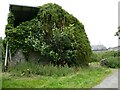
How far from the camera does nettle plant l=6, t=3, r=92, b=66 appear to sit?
17438 mm

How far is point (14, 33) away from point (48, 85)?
6.61 meters

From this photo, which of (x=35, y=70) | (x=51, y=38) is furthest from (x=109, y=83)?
(x=51, y=38)

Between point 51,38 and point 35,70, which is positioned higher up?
point 51,38

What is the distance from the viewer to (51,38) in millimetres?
17844

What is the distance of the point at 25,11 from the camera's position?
65.7ft

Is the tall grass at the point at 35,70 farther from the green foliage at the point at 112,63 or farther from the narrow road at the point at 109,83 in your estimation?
the green foliage at the point at 112,63

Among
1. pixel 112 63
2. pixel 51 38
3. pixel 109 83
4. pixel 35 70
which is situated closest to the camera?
pixel 109 83

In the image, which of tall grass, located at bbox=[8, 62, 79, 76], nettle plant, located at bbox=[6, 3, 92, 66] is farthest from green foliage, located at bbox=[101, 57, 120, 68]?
tall grass, located at bbox=[8, 62, 79, 76]

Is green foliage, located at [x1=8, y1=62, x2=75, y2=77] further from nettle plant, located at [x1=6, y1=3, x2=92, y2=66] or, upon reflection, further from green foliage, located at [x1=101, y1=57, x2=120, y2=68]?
green foliage, located at [x1=101, y1=57, x2=120, y2=68]

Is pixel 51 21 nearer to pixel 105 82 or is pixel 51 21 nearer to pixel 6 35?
pixel 6 35

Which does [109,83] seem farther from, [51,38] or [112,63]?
[112,63]

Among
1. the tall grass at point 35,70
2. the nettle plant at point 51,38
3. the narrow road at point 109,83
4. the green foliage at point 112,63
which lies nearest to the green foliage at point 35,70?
the tall grass at point 35,70

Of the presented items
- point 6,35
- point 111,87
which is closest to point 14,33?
point 6,35

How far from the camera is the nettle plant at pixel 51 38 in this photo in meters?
17.4
